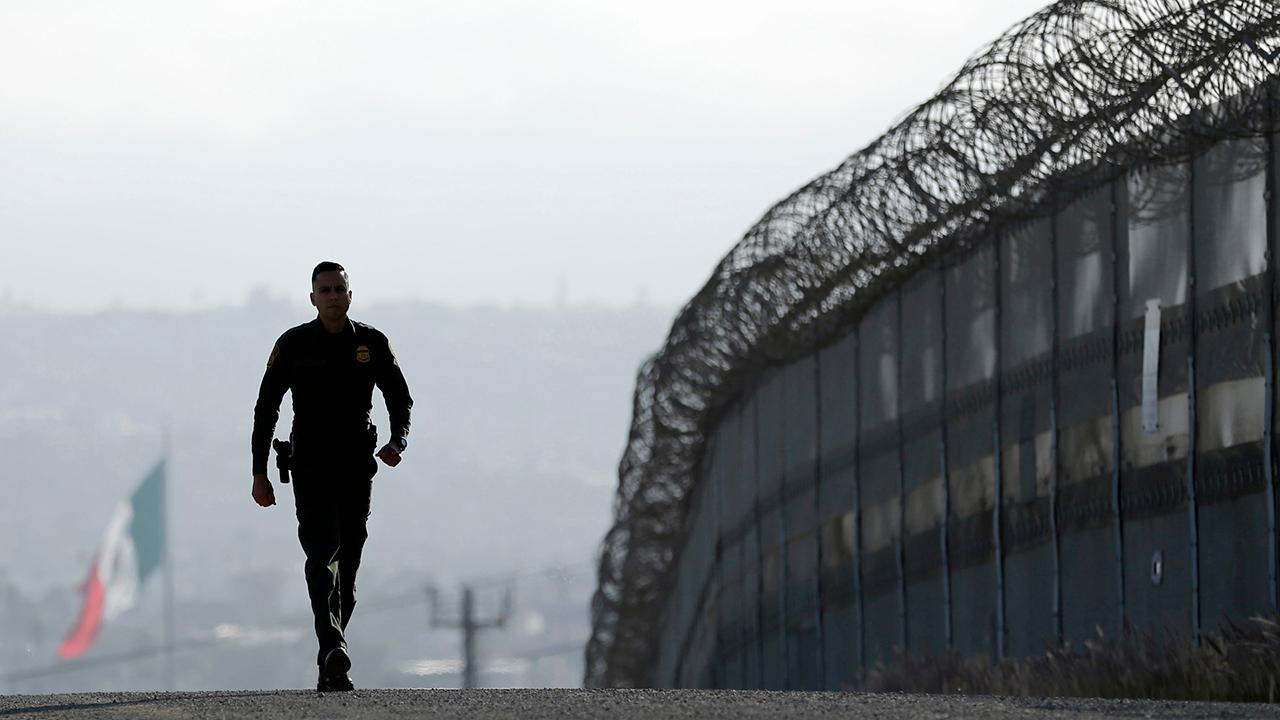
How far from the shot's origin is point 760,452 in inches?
1062

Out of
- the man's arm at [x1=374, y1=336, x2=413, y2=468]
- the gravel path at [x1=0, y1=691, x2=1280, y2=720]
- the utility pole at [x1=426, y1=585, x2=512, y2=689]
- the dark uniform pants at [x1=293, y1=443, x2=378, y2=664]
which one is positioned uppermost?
the utility pole at [x1=426, y1=585, x2=512, y2=689]

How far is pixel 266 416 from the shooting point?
12086mm

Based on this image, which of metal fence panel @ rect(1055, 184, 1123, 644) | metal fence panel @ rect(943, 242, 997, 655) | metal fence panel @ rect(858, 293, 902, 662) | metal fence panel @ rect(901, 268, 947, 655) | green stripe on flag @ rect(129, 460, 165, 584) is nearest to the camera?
metal fence panel @ rect(1055, 184, 1123, 644)

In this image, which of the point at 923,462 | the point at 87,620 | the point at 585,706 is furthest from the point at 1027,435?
the point at 87,620

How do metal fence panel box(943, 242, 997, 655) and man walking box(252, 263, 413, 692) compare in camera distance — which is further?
metal fence panel box(943, 242, 997, 655)

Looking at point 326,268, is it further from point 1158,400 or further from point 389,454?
point 1158,400

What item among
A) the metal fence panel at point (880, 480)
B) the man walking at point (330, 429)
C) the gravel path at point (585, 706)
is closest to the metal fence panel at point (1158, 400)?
the gravel path at point (585, 706)

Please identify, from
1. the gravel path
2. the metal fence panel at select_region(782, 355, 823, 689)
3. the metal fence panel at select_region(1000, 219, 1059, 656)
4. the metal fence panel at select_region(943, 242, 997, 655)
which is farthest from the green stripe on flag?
the gravel path

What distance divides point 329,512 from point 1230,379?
5687 millimetres

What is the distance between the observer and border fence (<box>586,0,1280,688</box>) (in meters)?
15.2

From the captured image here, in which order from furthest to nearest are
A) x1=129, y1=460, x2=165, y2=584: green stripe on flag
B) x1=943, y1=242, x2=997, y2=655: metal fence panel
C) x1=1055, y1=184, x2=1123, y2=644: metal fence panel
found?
x1=129, y1=460, x2=165, y2=584: green stripe on flag < x1=943, y1=242, x2=997, y2=655: metal fence panel < x1=1055, y1=184, x2=1123, y2=644: metal fence panel

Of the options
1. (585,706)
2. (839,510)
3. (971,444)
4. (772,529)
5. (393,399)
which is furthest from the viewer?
(772,529)

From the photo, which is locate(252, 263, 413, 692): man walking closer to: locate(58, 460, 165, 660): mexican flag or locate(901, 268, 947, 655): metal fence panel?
locate(901, 268, 947, 655): metal fence panel

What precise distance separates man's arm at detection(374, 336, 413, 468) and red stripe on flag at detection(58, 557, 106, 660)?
270ft
